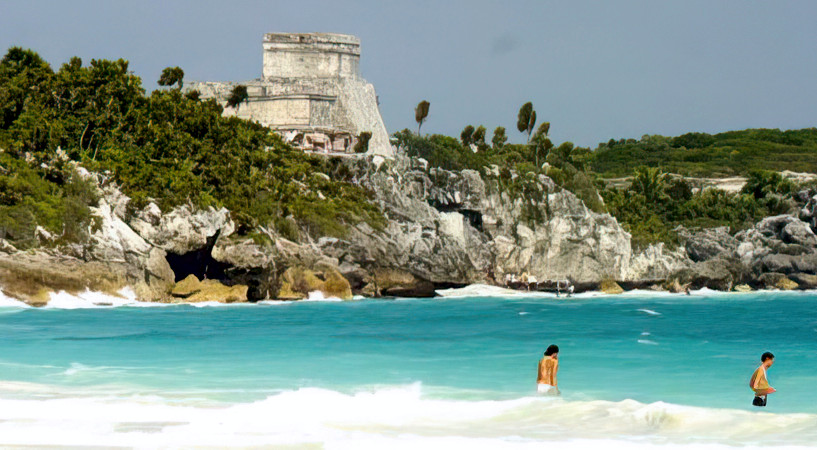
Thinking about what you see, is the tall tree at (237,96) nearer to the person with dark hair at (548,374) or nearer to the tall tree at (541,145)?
the tall tree at (541,145)

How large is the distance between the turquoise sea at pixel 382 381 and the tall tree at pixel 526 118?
2627 inches

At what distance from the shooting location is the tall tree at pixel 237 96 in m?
83.9

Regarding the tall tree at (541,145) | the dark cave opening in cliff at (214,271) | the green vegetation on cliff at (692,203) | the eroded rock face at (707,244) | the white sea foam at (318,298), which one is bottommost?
the white sea foam at (318,298)

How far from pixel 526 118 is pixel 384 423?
3715 inches

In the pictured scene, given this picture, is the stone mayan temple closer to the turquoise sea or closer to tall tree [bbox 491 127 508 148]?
tall tree [bbox 491 127 508 148]

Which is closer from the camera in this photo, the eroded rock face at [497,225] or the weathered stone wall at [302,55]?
the eroded rock face at [497,225]

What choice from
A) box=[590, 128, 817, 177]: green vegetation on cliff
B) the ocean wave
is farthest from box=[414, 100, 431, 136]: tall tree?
the ocean wave

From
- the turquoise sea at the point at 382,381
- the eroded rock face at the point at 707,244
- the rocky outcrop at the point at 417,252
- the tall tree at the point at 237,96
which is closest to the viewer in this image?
the turquoise sea at the point at 382,381

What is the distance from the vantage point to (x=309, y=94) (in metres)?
84.4

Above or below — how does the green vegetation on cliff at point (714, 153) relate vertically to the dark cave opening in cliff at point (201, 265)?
above

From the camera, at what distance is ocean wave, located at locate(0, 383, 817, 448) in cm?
1609

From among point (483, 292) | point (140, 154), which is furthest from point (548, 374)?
point (483, 292)

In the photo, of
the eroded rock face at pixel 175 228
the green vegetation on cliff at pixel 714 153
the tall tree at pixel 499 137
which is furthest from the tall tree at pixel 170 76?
the green vegetation on cliff at pixel 714 153

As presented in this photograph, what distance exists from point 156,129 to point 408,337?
30973 millimetres
